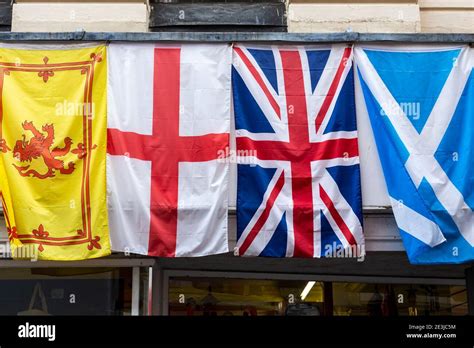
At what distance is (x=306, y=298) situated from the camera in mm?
9602

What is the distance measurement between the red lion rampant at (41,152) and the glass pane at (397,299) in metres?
4.40

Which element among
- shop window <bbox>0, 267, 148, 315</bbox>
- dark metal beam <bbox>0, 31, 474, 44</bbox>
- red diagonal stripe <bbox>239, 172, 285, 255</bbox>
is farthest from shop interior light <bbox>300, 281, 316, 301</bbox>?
dark metal beam <bbox>0, 31, 474, 44</bbox>

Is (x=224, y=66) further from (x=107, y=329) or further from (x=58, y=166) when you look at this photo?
(x=107, y=329)

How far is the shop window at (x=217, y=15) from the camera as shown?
9672 millimetres

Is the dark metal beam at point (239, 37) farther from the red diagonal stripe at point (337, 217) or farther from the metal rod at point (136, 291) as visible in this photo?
the metal rod at point (136, 291)

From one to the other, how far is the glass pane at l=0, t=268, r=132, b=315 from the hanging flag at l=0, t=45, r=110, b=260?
142 centimetres

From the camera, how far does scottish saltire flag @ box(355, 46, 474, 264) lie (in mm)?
7527

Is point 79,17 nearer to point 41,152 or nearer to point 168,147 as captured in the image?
point 41,152

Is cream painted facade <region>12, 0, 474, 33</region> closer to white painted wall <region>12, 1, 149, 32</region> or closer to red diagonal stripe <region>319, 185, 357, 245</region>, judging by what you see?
white painted wall <region>12, 1, 149, 32</region>

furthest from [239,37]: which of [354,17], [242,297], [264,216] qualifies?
[242,297]

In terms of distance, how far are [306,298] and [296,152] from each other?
8.93 feet

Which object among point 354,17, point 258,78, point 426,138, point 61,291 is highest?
point 354,17

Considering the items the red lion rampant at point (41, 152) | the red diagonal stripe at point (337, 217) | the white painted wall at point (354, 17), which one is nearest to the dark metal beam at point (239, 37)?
the white painted wall at point (354, 17)

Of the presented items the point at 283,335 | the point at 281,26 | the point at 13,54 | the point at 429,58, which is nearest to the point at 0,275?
the point at 13,54
